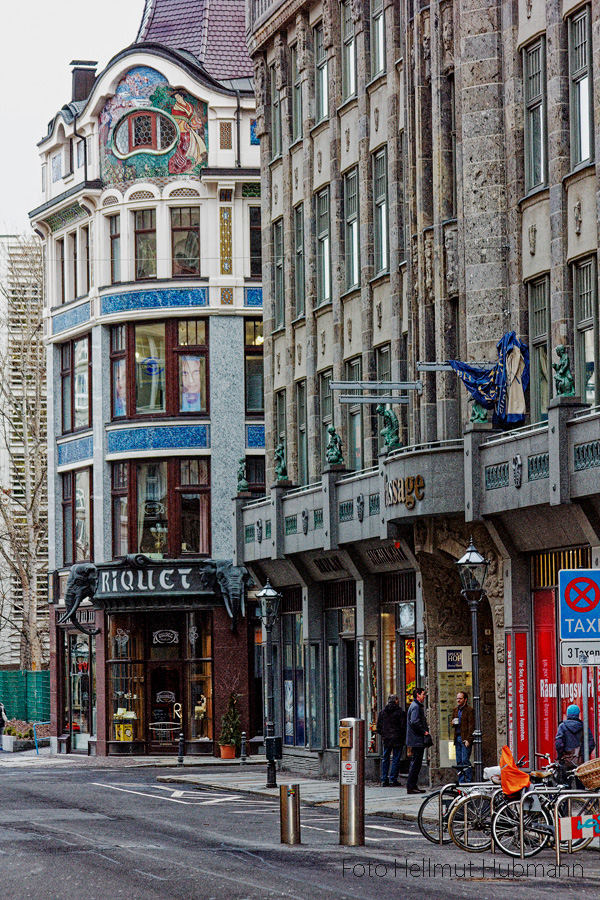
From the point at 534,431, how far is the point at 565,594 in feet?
28.4

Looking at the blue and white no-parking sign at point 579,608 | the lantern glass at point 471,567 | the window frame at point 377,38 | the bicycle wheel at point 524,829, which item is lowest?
the bicycle wheel at point 524,829

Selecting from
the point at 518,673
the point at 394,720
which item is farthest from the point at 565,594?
the point at 394,720

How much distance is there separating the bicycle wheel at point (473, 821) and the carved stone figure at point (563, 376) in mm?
6870

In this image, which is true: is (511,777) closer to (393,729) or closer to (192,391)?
(393,729)

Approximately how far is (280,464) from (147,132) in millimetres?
13010

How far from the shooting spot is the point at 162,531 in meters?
46.9

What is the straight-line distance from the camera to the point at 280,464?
3950 cm

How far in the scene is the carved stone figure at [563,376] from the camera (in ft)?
80.5

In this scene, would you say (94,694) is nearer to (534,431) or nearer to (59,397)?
(59,397)

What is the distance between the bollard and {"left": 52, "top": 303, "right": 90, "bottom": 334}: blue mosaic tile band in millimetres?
30247

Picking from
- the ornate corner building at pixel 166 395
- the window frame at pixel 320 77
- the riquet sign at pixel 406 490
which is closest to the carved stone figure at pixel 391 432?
the riquet sign at pixel 406 490

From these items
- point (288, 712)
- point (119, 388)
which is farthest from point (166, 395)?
point (288, 712)

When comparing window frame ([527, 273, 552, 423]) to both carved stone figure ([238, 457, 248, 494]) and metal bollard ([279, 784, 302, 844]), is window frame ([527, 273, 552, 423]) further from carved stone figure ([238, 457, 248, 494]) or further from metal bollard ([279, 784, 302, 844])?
carved stone figure ([238, 457, 248, 494])

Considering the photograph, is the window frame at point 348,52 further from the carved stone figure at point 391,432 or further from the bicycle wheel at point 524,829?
the bicycle wheel at point 524,829
